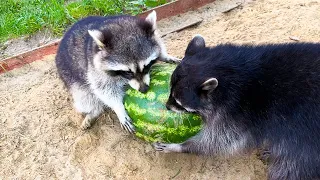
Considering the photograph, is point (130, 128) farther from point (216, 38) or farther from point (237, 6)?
point (237, 6)

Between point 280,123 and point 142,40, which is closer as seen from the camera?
point 280,123

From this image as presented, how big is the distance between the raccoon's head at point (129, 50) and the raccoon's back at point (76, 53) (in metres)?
0.32

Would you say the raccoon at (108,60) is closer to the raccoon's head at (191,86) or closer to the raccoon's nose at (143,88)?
the raccoon's nose at (143,88)

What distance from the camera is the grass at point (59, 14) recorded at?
5.41 metres

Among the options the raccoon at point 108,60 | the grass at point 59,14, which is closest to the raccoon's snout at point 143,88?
the raccoon at point 108,60

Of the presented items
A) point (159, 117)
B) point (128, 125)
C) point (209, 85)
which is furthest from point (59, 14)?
point (209, 85)

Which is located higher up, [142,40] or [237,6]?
[142,40]

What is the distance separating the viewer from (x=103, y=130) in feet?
12.9

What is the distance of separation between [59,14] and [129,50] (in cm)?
248

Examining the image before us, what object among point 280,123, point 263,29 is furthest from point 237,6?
point 280,123

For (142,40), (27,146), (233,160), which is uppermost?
(142,40)

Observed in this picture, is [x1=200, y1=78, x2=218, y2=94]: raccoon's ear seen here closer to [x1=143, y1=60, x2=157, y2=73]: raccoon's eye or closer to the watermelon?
the watermelon

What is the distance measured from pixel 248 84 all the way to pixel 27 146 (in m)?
2.16

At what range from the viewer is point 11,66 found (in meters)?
4.92
